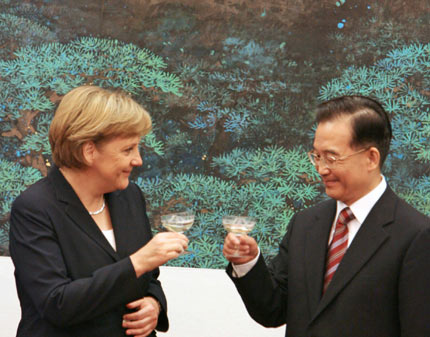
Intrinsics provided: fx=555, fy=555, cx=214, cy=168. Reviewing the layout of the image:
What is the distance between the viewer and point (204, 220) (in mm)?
3455

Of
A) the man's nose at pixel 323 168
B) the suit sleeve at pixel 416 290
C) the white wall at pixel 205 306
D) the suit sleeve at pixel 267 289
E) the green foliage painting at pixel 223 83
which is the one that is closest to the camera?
the suit sleeve at pixel 416 290

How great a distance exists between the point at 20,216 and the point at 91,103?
0.44 meters

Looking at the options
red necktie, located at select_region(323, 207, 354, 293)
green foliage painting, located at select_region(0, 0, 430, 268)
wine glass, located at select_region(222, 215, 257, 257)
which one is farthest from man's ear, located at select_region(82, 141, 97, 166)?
green foliage painting, located at select_region(0, 0, 430, 268)

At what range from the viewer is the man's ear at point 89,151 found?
1892mm

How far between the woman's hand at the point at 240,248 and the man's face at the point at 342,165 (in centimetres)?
34

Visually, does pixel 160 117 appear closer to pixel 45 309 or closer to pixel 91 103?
pixel 91 103

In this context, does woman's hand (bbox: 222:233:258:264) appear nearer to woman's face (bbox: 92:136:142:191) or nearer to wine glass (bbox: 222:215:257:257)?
wine glass (bbox: 222:215:257:257)

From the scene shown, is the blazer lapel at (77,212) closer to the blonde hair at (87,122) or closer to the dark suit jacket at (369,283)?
the blonde hair at (87,122)

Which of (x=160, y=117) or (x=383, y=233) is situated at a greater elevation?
(x=160, y=117)

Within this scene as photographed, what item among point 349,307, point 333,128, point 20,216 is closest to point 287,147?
point 333,128

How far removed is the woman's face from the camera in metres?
1.91

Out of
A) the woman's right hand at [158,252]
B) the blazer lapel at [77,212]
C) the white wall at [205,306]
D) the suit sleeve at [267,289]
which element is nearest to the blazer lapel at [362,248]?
the suit sleeve at [267,289]

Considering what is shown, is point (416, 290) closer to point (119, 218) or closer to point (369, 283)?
point (369, 283)

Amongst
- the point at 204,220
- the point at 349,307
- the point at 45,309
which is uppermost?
the point at 204,220
